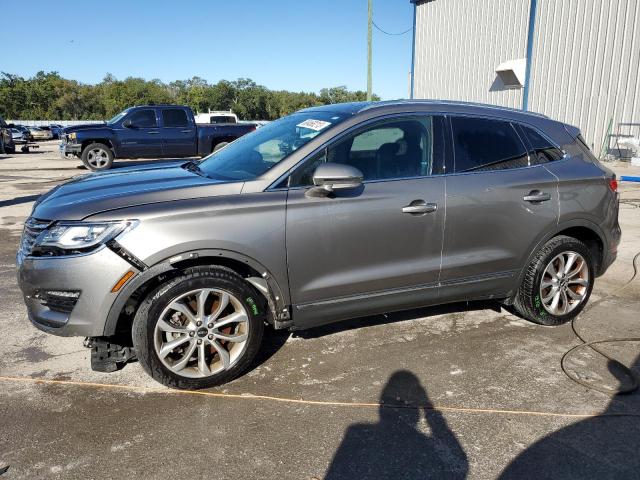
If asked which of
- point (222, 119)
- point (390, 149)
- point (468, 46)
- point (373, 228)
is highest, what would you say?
point (468, 46)

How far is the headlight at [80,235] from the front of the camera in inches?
120

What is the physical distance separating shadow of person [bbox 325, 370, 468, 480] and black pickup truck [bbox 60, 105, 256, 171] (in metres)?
14.8

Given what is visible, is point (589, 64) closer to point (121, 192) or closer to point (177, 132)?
point (177, 132)

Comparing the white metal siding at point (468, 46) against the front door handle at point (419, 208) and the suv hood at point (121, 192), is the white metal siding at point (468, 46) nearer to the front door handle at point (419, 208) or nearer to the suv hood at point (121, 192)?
the front door handle at point (419, 208)

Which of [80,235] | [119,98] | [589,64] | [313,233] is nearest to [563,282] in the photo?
[313,233]

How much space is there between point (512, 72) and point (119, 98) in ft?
224

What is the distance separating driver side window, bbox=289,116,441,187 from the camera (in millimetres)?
3658

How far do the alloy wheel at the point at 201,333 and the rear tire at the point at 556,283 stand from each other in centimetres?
234

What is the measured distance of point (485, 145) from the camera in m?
4.07

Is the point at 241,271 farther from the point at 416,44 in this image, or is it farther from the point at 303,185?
the point at 416,44

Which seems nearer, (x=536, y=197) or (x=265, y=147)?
(x=265, y=147)

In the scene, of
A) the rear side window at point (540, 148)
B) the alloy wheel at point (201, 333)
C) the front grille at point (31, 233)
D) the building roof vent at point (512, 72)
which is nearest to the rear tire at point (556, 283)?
the rear side window at point (540, 148)

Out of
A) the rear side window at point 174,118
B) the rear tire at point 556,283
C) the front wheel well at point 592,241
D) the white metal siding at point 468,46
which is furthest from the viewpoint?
the white metal siding at point 468,46

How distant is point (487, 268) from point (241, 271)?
1.88m
